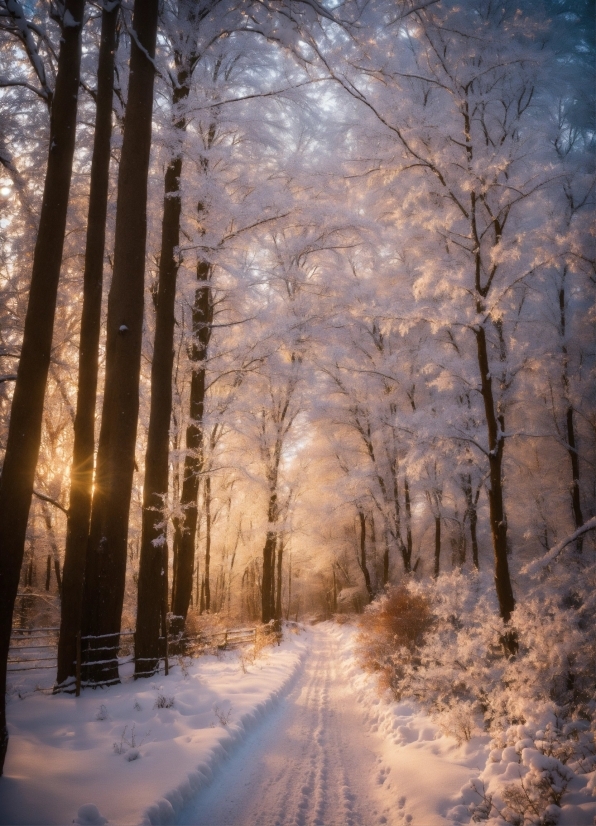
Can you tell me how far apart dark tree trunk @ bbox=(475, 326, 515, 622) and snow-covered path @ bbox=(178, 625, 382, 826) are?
2.93 meters

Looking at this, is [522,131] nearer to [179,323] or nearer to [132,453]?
[179,323]

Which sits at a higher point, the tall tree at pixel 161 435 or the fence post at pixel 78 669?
the tall tree at pixel 161 435

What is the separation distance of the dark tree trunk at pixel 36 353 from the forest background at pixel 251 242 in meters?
0.03

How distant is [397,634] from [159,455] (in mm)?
6684

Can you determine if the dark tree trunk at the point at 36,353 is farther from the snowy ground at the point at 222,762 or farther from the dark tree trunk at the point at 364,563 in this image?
the dark tree trunk at the point at 364,563

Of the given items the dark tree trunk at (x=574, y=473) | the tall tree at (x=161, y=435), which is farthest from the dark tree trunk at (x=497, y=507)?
the dark tree trunk at (x=574, y=473)

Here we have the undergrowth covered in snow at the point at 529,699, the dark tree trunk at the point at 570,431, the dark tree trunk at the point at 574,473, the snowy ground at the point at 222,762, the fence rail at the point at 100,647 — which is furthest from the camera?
the dark tree trunk at the point at 574,473

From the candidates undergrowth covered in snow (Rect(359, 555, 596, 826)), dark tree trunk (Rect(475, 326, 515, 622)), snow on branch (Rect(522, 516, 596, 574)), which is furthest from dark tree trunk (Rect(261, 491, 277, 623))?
snow on branch (Rect(522, 516, 596, 574))

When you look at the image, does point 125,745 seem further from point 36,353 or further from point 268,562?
point 268,562

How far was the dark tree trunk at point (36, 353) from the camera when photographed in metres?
4.11

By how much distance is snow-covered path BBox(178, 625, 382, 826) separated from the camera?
3824 mm

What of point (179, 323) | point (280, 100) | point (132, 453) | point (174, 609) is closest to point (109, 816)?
point (132, 453)

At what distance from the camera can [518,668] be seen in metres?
4.94

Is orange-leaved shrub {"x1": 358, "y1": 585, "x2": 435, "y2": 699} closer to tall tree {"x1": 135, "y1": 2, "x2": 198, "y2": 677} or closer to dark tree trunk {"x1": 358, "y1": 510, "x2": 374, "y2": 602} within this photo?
tall tree {"x1": 135, "y1": 2, "x2": 198, "y2": 677}
